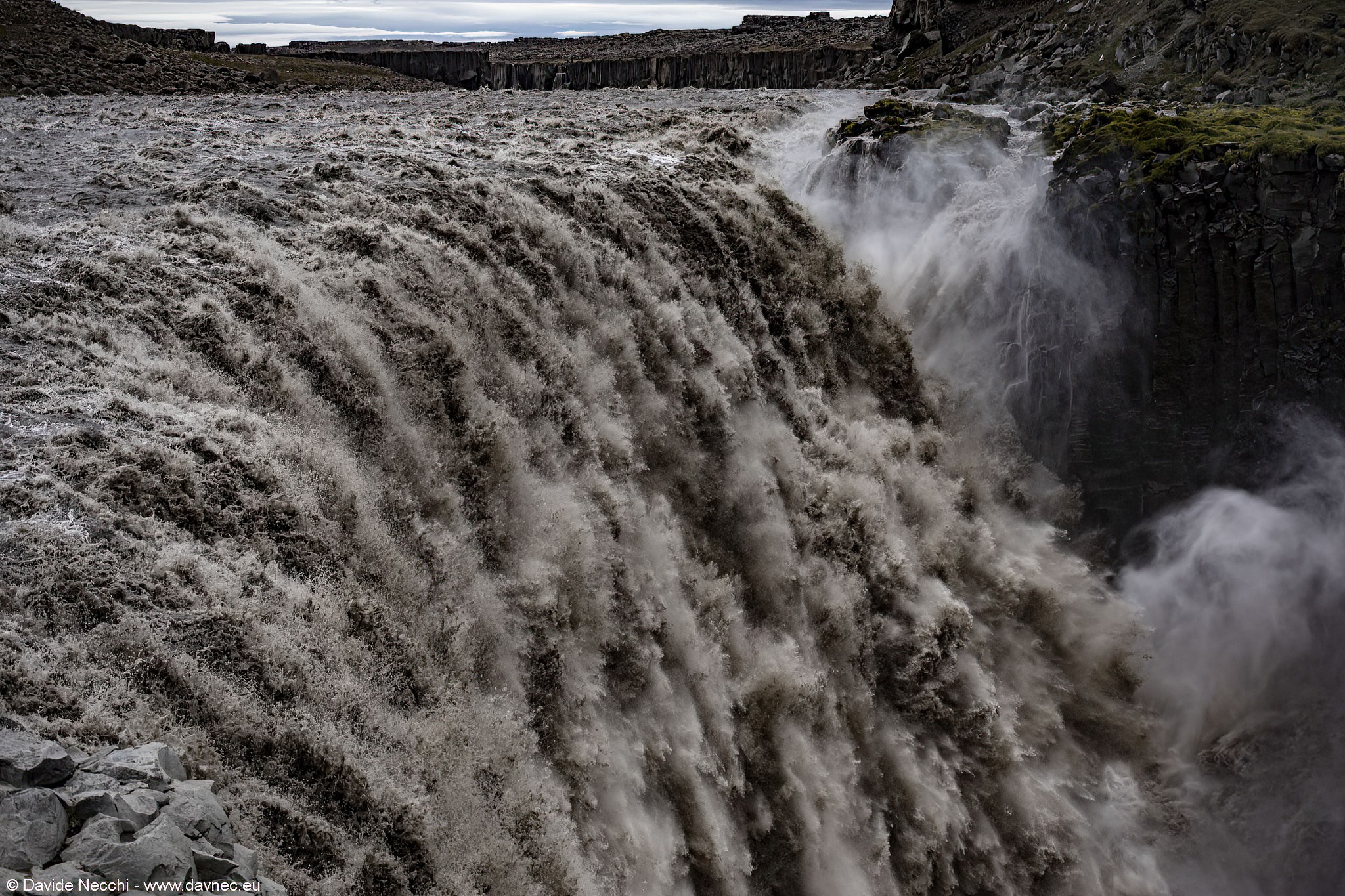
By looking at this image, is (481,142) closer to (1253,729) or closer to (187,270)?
(187,270)

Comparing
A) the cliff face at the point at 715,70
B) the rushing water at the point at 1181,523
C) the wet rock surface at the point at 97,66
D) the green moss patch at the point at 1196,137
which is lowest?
the rushing water at the point at 1181,523

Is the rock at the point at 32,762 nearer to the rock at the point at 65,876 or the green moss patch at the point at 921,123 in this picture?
the rock at the point at 65,876

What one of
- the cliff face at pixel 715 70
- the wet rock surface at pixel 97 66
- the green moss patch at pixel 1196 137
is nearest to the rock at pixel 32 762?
the green moss patch at pixel 1196 137

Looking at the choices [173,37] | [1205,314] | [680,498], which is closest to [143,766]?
[680,498]

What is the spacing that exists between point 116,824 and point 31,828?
27cm

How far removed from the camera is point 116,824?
3.62 metres

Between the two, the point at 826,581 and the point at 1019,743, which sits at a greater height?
the point at 826,581

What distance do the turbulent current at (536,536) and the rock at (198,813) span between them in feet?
1.50

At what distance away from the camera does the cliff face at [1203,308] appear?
1230cm

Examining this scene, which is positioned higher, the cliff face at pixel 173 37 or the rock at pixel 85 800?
the cliff face at pixel 173 37

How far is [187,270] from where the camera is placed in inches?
322

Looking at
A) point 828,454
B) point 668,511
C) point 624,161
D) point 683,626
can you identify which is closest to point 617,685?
point 683,626

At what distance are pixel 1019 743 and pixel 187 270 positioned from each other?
10401 mm

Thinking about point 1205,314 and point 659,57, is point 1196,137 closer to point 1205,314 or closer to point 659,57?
point 1205,314
